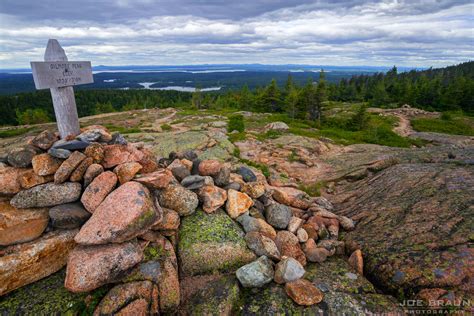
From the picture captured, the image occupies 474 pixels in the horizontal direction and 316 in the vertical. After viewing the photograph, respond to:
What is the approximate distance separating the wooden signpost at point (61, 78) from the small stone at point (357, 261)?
346 inches

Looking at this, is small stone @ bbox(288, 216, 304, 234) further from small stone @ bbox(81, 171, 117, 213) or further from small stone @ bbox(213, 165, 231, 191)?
small stone @ bbox(81, 171, 117, 213)

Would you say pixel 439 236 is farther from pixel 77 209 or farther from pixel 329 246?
pixel 77 209

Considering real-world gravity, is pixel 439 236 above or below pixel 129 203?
below

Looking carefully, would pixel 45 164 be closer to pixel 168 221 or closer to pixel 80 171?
pixel 80 171

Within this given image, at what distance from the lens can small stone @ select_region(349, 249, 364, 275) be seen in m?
6.05

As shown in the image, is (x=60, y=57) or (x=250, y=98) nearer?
(x=60, y=57)

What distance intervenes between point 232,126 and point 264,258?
24.7m

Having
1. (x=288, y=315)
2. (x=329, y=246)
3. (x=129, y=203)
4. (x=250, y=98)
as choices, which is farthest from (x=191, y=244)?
(x=250, y=98)

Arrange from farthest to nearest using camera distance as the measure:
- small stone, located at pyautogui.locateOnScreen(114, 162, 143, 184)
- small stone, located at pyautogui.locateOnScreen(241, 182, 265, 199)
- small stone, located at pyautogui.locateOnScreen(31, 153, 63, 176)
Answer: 1. small stone, located at pyautogui.locateOnScreen(241, 182, 265, 199)
2. small stone, located at pyautogui.locateOnScreen(114, 162, 143, 184)
3. small stone, located at pyautogui.locateOnScreen(31, 153, 63, 176)

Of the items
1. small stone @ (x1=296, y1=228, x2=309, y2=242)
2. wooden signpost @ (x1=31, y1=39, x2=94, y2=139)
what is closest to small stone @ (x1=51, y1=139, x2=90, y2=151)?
wooden signpost @ (x1=31, y1=39, x2=94, y2=139)

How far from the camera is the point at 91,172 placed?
A: 6.16m

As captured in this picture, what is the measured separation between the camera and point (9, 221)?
5215 millimetres

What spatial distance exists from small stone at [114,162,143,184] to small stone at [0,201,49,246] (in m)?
1.76

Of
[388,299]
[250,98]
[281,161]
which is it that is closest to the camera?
[388,299]
